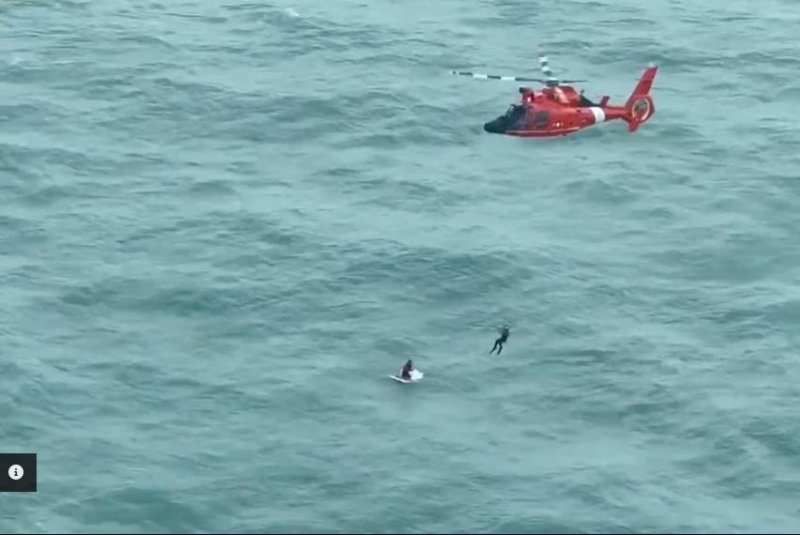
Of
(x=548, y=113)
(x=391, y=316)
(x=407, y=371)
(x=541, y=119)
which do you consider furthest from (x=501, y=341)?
(x=548, y=113)

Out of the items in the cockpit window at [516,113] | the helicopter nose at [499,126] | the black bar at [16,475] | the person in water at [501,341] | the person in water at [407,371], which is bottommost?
→ the black bar at [16,475]

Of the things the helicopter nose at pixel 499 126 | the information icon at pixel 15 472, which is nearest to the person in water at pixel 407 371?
the helicopter nose at pixel 499 126

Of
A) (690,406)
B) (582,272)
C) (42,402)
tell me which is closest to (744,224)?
(582,272)

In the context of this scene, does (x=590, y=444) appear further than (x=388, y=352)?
No

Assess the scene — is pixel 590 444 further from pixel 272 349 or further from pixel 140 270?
pixel 140 270

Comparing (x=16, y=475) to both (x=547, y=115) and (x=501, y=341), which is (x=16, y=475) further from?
(x=547, y=115)

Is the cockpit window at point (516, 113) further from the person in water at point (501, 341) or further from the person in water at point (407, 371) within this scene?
the person in water at point (407, 371)
